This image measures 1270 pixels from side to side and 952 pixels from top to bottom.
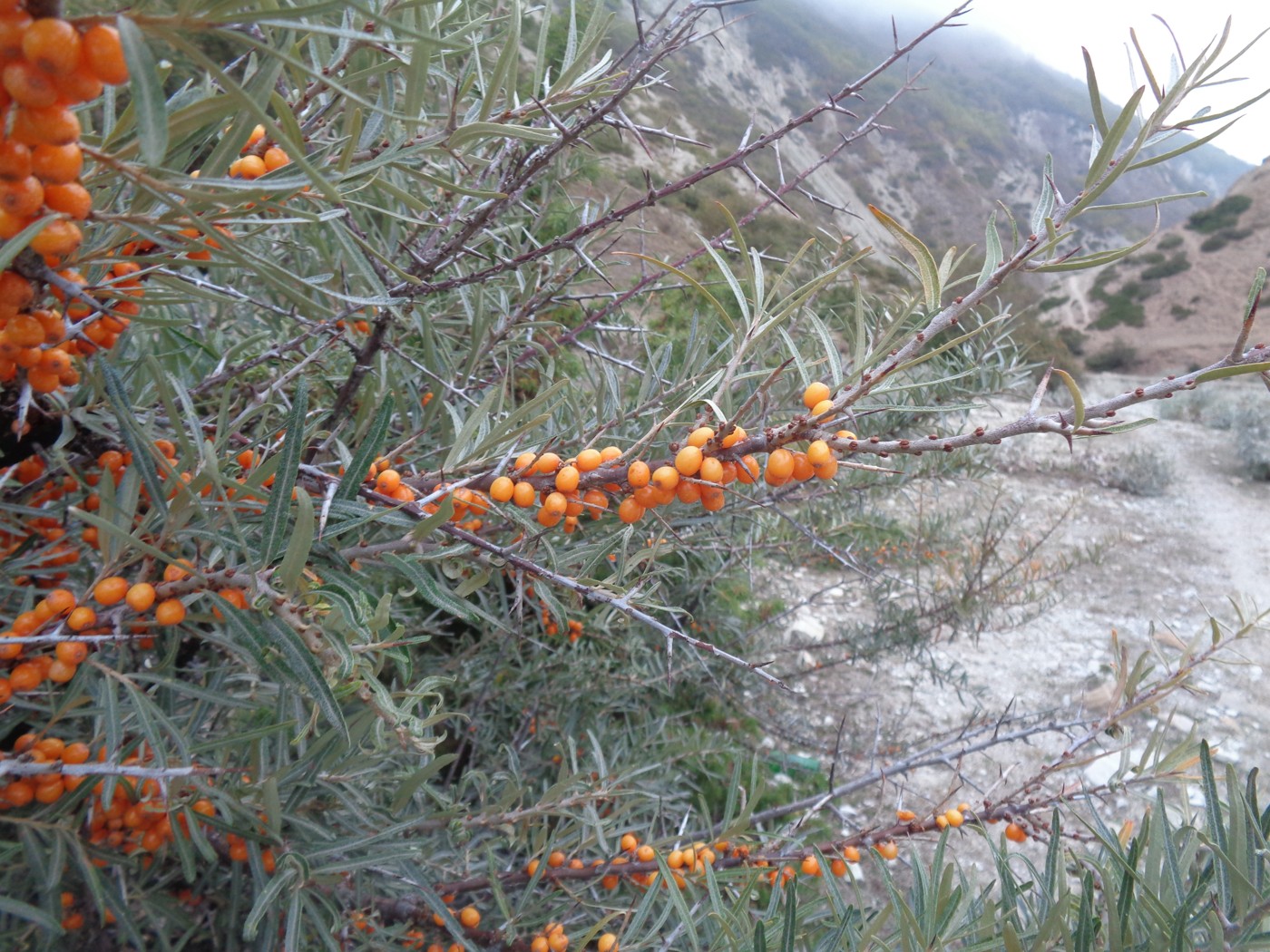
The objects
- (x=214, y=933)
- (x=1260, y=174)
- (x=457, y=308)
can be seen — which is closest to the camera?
(x=214, y=933)

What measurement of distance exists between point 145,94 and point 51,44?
0.10 ft

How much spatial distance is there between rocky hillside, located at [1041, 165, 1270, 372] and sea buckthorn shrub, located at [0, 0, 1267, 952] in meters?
16.2

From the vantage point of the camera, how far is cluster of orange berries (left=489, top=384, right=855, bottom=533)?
0.46 m

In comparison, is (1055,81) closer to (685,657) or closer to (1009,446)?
(1009,446)

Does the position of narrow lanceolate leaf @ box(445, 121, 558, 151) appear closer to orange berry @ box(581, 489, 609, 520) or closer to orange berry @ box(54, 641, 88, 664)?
Answer: orange berry @ box(581, 489, 609, 520)

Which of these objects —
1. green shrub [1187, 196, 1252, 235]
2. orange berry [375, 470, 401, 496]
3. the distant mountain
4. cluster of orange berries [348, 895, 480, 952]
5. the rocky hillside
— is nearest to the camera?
orange berry [375, 470, 401, 496]

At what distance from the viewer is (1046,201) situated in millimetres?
520

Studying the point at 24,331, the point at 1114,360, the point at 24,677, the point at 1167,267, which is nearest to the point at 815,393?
the point at 24,331

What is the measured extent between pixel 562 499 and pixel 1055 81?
167 ft

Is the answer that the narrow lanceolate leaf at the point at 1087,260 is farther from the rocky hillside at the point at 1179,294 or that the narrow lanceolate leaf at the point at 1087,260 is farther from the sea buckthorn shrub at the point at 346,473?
the rocky hillside at the point at 1179,294

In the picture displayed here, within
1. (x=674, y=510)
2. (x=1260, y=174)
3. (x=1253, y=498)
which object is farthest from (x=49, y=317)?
(x=1260, y=174)

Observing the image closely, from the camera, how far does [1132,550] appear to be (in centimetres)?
518

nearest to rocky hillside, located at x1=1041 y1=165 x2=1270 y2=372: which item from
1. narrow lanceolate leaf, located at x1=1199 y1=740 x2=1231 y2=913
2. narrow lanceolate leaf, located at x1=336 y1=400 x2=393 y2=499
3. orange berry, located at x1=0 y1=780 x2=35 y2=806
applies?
narrow lanceolate leaf, located at x1=1199 y1=740 x2=1231 y2=913

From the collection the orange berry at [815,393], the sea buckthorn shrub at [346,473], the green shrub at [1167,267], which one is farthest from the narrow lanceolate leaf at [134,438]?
the green shrub at [1167,267]
